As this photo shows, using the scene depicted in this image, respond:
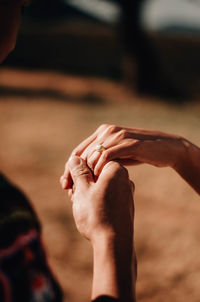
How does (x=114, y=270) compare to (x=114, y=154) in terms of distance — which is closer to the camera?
(x=114, y=270)

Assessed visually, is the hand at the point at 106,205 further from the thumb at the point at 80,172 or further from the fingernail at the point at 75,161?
the fingernail at the point at 75,161

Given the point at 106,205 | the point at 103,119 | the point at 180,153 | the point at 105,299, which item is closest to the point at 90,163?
the point at 106,205

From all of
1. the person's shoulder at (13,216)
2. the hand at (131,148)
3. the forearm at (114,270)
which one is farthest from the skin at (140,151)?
the forearm at (114,270)

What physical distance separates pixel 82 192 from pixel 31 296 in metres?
0.42

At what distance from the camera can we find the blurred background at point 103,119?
10.7 ft

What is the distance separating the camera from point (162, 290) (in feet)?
9.76

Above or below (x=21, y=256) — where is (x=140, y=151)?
above

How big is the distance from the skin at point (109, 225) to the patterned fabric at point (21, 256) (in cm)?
28

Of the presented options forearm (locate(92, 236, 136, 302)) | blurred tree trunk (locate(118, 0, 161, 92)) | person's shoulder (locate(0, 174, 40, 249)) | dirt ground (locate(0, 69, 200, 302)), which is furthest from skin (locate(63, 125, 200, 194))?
blurred tree trunk (locate(118, 0, 161, 92))

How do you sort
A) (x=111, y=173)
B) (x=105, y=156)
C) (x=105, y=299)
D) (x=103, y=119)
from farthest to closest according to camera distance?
(x=103, y=119) < (x=105, y=156) < (x=111, y=173) < (x=105, y=299)

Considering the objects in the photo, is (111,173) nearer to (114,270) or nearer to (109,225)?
(109,225)

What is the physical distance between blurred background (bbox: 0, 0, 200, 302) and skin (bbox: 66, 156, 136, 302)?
1831 millimetres

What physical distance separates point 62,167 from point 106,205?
3.91 m

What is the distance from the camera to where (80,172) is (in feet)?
4.65
